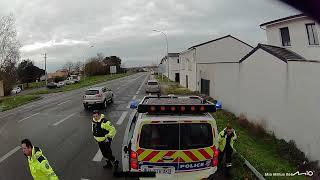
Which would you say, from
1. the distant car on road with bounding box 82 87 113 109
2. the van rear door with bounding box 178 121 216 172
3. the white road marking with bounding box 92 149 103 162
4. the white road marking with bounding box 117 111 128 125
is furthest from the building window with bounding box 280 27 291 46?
the van rear door with bounding box 178 121 216 172

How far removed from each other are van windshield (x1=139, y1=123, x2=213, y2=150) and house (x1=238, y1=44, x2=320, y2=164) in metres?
6.24

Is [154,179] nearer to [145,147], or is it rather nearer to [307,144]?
[145,147]

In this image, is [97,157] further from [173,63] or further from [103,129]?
[173,63]

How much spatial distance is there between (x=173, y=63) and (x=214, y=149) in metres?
73.2

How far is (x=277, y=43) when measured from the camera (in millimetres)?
27875

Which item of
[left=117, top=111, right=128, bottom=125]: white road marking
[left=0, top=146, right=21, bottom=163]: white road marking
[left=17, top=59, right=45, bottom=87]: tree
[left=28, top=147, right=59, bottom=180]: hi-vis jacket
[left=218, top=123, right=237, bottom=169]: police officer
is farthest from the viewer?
[left=17, top=59, right=45, bottom=87]: tree

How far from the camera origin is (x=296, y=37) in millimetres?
24828

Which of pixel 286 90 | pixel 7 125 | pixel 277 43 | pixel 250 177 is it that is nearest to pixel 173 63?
pixel 277 43

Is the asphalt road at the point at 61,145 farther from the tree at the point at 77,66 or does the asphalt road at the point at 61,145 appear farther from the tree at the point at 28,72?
the tree at the point at 77,66

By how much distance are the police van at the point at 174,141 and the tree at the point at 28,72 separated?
95.8 m

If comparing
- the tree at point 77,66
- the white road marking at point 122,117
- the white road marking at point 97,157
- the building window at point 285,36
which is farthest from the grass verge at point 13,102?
the tree at point 77,66

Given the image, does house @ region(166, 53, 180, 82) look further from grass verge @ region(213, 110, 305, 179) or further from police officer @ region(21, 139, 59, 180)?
police officer @ region(21, 139, 59, 180)

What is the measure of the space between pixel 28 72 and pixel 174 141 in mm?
102687

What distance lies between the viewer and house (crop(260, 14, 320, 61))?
23.3 m
